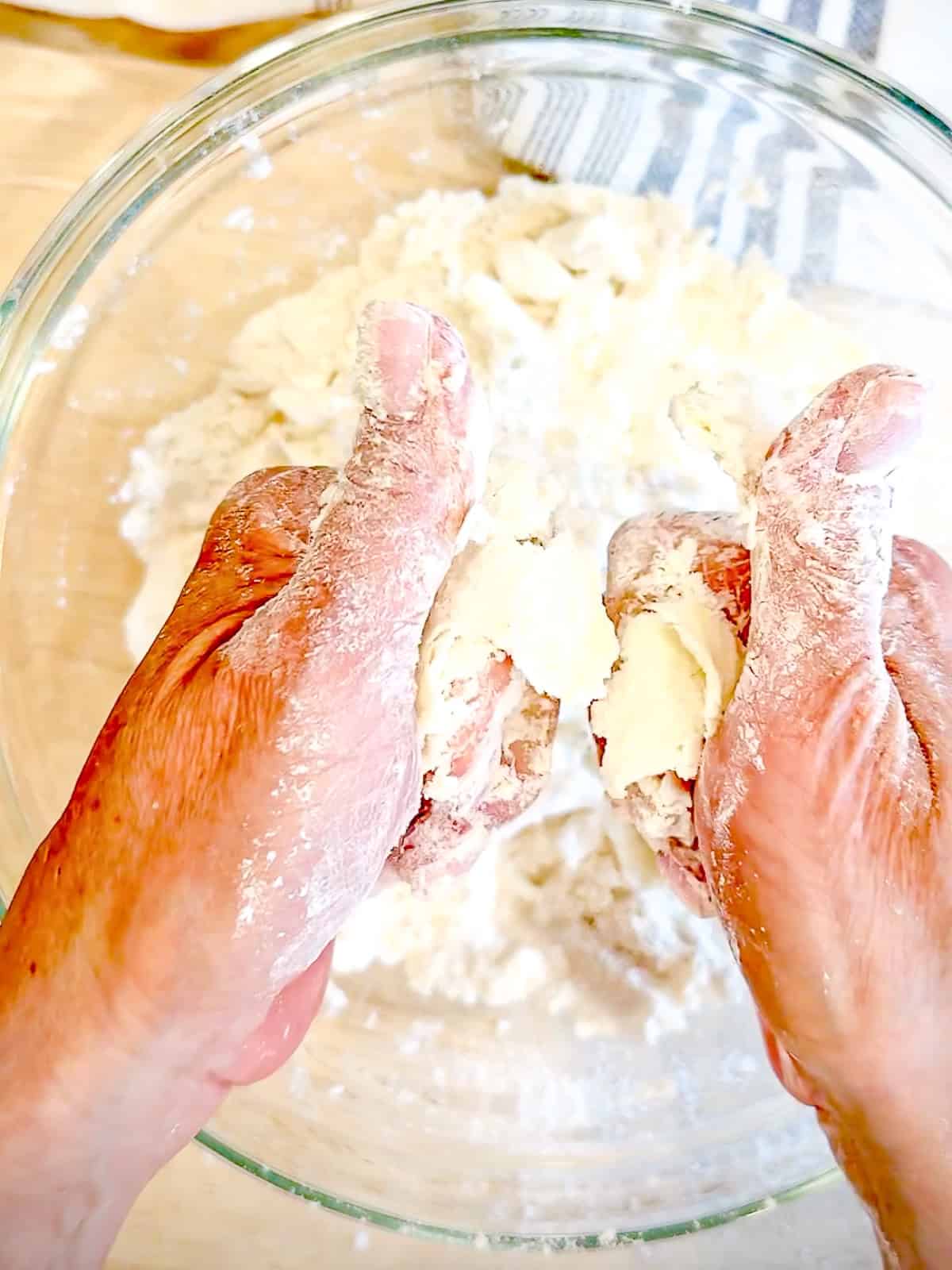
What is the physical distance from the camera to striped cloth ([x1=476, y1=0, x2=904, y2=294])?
31.9 inches

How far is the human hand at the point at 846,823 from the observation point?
51cm

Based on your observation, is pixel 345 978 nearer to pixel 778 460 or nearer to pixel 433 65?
pixel 778 460

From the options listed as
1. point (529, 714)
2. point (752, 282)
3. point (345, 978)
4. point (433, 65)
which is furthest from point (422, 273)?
point (345, 978)

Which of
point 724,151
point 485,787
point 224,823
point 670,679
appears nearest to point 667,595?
point 670,679

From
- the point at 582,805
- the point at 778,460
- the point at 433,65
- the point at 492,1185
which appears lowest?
the point at 492,1185

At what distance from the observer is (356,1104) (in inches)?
32.5

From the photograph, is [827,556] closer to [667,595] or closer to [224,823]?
[667,595]

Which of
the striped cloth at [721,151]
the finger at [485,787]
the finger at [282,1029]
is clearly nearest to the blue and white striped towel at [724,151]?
the striped cloth at [721,151]

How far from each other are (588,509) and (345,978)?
0.44 metres

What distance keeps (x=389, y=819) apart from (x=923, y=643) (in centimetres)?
33

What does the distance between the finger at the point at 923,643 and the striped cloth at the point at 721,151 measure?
33cm

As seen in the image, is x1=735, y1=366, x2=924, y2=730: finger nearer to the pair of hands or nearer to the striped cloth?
the pair of hands

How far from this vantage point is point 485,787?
25.9 inches

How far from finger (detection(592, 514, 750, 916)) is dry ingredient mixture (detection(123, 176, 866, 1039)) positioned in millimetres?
112
